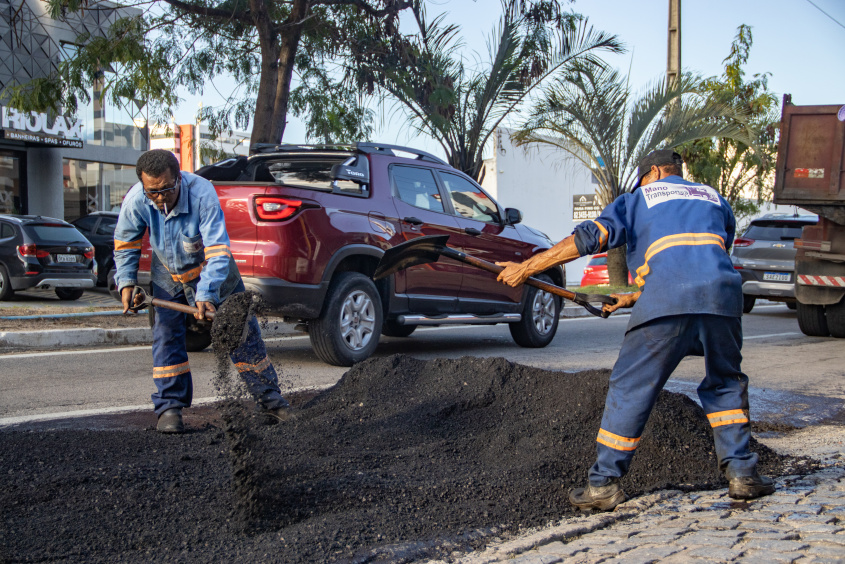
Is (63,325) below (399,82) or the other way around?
below

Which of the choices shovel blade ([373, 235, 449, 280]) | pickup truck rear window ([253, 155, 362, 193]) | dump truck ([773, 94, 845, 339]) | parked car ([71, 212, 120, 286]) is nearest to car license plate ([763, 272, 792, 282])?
dump truck ([773, 94, 845, 339])

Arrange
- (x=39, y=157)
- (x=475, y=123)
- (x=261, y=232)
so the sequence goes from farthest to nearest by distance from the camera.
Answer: (x=39, y=157)
(x=475, y=123)
(x=261, y=232)

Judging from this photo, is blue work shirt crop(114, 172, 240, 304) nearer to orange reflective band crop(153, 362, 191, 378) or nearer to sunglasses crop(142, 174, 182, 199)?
sunglasses crop(142, 174, 182, 199)

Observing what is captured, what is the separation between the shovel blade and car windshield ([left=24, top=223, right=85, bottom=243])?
11.5 m

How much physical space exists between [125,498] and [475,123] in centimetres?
1232

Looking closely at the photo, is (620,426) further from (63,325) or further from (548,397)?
(63,325)

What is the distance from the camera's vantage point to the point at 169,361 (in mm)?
4828

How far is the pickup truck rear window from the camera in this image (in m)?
7.87

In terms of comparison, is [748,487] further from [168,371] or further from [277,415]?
[168,371]

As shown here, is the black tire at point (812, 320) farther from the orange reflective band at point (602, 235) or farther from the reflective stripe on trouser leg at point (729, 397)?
the orange reflective band at point (602, 235)

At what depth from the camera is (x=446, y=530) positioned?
3219 mm

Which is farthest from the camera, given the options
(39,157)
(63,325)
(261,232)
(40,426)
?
(39,157)

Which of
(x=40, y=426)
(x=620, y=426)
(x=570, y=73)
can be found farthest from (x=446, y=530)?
(x=570, y=73)

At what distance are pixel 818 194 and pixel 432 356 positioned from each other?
19.7 feet
